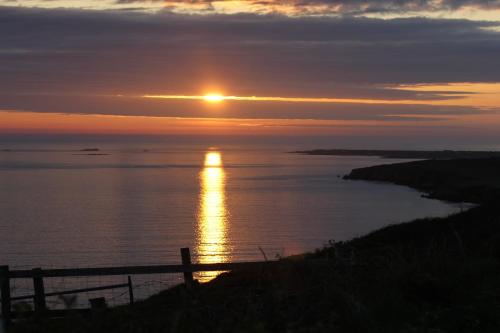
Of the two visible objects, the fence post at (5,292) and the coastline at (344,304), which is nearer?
the coastline at (344,304)

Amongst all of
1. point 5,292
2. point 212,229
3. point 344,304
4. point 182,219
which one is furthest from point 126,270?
point 182,219

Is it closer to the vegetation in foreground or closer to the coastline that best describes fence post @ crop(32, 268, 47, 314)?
the coastline

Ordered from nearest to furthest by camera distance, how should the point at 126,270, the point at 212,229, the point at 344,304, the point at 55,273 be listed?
the point at 344,304
the point at 55,273
the point at 126,270
the point at 212,229

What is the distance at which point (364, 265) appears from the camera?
1140 centimetres

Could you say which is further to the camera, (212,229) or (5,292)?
(212,229)

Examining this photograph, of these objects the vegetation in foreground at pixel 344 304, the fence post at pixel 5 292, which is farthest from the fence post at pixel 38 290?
the vegetation in foreground at pixel 344 304

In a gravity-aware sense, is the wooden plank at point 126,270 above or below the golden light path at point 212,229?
below

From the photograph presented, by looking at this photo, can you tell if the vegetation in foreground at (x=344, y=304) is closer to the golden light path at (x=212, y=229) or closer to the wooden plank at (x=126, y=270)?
the wooden plank at (x=126, y=270)

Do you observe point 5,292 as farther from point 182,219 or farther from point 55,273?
point 182,219

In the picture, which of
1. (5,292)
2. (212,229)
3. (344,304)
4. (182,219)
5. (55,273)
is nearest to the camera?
(344,304)

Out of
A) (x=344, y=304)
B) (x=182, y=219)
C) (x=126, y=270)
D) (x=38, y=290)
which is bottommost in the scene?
(x=344, y=304)

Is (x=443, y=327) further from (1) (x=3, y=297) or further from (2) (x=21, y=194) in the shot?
(2) (x=21, y=194)

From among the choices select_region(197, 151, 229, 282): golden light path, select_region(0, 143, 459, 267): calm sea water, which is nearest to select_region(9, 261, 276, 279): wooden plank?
select_region(0, 143, 459, 267): calm sea water

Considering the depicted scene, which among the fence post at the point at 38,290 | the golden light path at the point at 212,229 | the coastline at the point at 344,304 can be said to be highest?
the golden light path at the point at 212,229
